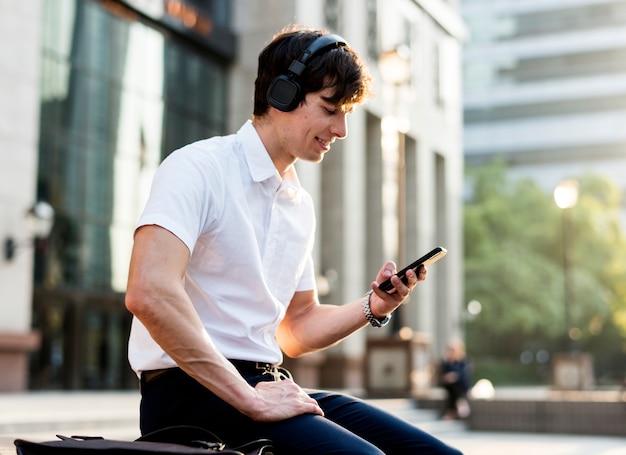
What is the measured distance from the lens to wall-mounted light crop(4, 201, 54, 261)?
1955 cm

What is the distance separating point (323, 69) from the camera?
2.46m

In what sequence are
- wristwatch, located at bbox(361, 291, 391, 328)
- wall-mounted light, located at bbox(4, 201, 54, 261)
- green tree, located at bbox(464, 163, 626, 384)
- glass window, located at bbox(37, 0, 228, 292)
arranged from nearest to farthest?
wristwatch, located at bbox(361, 291, 391, 328)
wall-mounted light, located at bbox(4, 201, 54, 261)
glass window, located at bbox(37, 0, 228, 292)
green tree, located at bbox(464, 163, 626, 384)

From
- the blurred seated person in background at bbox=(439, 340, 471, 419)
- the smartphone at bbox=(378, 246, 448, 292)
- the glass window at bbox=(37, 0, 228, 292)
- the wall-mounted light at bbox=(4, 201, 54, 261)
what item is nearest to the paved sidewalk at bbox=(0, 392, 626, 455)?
the blurred seated person in background at bbox=(439, 340, 471, 419)

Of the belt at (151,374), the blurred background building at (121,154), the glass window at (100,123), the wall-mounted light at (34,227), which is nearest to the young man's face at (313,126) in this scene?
the belt at (151,374)

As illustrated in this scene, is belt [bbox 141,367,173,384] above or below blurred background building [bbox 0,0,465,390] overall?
below

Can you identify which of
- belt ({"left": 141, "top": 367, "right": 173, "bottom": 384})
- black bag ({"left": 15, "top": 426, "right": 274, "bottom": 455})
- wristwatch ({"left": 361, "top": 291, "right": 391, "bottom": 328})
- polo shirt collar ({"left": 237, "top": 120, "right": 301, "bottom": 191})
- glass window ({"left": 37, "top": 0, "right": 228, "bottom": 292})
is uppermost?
glass window ({"left": 37, "top": 0, "right": 228, "bottom": 292})

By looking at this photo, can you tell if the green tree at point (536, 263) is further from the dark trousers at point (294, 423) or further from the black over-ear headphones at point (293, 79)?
the black over-ear headphones at point (293, 79)

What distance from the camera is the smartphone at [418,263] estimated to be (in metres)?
2.65

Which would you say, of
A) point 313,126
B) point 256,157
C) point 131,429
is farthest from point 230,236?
point 131,429

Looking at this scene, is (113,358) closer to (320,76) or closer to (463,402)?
(463,402)

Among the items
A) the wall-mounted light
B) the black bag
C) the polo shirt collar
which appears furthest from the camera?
the wall-mounted light

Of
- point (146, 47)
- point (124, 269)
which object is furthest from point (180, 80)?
point (124, 269)

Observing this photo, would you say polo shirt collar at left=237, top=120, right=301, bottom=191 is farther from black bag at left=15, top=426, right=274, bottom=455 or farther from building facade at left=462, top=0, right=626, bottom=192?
building facade at left=462, top=0, right=626, bottom=192

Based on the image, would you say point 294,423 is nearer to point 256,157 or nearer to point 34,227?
point 256,157
